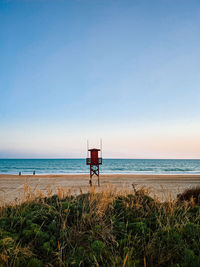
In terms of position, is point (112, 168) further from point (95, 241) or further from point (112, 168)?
point (95, 241)

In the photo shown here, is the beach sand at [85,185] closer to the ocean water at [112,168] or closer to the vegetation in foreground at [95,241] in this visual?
the vegetation in foreground at [95,241]

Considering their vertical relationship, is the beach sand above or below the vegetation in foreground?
below

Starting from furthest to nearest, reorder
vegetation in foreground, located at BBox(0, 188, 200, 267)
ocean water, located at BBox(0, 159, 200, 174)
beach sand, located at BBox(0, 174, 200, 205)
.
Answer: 1. ocean water, located at BBox(0, 159, 200, 174)
2. beach sand, located at BBox(0, 174, 200, 205)
3. vegetation in foreground, located at BBox(0, 188, 200, 267)

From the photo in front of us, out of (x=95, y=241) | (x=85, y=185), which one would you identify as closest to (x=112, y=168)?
(x=85, y=185)

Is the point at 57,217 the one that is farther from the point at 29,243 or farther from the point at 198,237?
the point at 198,237

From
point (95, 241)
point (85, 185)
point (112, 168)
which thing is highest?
point (95, 241)

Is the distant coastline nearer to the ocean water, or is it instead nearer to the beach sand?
the ocean water

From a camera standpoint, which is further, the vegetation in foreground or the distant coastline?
the distant coastline

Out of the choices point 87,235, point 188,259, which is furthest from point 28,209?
point 188,259

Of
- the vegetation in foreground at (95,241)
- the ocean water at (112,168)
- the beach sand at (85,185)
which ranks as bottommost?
the ocean water at (112,168)

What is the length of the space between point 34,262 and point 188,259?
2159mm

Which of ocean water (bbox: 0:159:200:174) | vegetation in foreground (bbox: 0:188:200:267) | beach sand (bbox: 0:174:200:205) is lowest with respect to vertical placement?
ocean water (bbox: 0:159:200:174)

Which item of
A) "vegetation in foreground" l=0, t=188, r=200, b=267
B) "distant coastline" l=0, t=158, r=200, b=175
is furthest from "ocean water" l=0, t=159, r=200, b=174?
"vegetation in foreground" l=0, t=188, r=200, b=267

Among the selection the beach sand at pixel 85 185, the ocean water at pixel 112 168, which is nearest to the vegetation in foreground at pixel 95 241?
the beach sand at pixel 85 185
